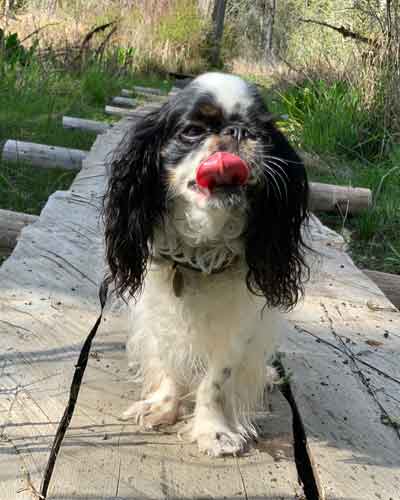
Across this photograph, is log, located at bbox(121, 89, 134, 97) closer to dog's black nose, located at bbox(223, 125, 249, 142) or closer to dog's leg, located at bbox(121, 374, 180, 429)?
dog's leg, located at bbox(121, 374, 180, 429)

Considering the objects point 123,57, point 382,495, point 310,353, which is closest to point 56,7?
point 123,57

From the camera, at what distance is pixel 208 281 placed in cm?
188

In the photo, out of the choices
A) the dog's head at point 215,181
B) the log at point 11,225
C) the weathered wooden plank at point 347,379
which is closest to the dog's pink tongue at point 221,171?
the dog's head at point 215,181

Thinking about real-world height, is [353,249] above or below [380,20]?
below

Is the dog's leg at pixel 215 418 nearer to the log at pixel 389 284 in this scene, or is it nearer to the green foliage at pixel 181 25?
the log at pixel 389 284

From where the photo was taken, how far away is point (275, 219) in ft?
5.91

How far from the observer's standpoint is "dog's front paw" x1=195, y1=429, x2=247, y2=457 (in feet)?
5.93

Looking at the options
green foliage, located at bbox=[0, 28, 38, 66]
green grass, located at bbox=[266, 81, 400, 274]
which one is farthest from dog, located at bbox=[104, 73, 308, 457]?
green foliage, located at bbox=[0, 28, 38, 66]

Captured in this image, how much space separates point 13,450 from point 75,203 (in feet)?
6.93

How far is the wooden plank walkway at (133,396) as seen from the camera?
5.29ft

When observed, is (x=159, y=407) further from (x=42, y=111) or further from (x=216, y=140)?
(x=42, y=111)

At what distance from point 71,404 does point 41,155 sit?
11.1 feet

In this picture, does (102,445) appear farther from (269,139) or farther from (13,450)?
(269,139)

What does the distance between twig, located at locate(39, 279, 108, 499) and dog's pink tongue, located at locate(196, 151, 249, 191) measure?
674 millimetres
